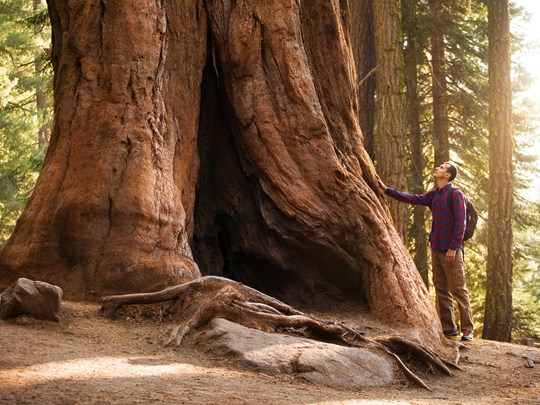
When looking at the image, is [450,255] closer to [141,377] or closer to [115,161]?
[115,161]

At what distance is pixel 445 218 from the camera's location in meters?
9.67

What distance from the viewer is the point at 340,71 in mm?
9617

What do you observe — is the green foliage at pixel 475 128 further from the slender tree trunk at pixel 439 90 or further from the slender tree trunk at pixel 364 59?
the slender tree trunk at pixel 364 59

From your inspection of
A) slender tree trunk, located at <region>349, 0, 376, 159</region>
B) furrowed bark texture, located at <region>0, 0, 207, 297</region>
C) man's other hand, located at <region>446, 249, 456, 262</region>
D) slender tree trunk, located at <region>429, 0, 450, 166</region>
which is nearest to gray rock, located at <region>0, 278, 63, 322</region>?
furrowed bark texture, located at <region>0, 0, 207, 297</region>

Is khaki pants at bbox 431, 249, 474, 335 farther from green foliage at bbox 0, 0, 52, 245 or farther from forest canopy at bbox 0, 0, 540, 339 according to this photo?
green foliage at bbox 0, 0, 52, 245

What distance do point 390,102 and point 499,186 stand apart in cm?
329

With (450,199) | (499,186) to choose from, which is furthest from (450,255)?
(499,186)

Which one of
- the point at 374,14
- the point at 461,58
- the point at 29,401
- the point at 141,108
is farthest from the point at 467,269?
the point at 29,401

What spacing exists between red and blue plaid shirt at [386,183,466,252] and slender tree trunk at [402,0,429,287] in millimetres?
5821

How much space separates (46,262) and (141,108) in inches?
85.2

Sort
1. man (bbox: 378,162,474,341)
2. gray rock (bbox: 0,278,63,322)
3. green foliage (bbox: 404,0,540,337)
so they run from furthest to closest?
green foliage (bbox: 404,0,540,337), man (bbox: 378,162,474,341), gray rock (bbox: 0,278,63,322)

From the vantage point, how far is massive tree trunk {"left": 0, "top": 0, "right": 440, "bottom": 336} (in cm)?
750

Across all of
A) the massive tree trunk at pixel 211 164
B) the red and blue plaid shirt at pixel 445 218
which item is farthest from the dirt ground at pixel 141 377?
the red and blue plaid shirt at pixel 445 218

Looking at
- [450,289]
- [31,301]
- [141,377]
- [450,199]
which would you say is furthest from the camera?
[450,289]
